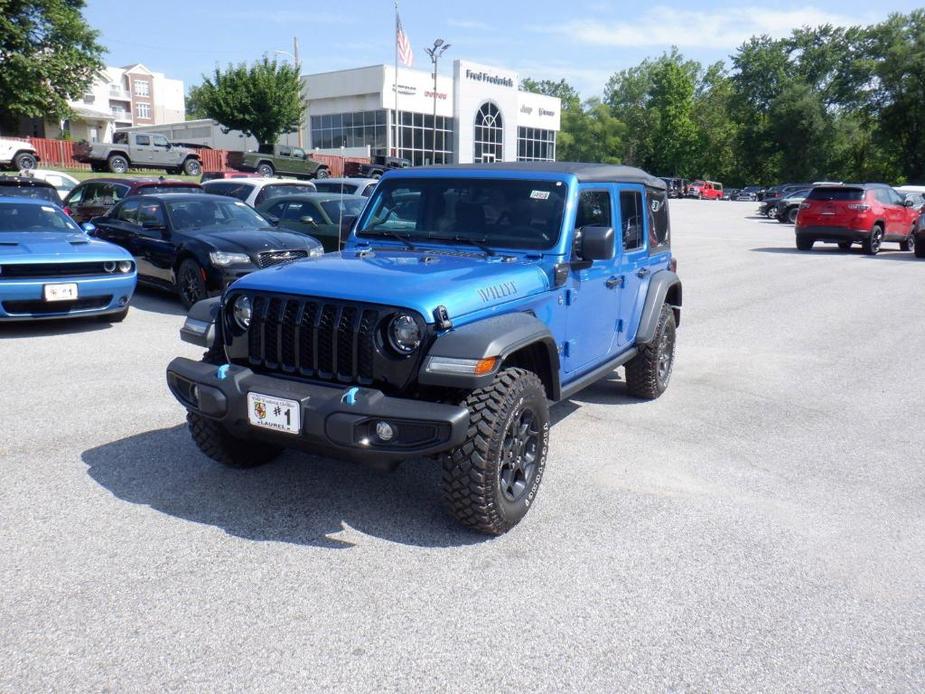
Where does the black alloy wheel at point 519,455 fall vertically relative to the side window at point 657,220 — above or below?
below

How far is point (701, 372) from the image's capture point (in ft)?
25.0

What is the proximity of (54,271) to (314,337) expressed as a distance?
18.6 feet

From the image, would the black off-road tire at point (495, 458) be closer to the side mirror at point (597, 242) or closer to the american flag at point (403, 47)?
the side mirror at point (597, 242)

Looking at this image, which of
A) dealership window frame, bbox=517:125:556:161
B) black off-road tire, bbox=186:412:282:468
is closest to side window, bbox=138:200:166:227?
black off-road tire, bbox=186:412:282:468

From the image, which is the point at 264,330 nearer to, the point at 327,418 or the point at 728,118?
the point at 327,418

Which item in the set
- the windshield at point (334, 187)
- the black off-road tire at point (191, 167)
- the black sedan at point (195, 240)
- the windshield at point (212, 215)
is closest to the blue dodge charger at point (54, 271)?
the black sedan at point (195, 240)

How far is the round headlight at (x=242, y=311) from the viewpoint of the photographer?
4.13m

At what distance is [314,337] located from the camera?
382cm

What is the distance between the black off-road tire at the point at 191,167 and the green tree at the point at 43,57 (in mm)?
8316

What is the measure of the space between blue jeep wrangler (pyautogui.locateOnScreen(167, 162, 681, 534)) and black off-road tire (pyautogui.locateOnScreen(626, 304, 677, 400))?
100 cm

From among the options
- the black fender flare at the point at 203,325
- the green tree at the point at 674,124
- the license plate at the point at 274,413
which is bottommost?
the license plate at the point at 274,413

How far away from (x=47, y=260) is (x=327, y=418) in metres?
5.96

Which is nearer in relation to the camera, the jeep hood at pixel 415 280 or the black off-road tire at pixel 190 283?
the jeep hood at pixel 415 280

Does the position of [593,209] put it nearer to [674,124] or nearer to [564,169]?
[564,169]
